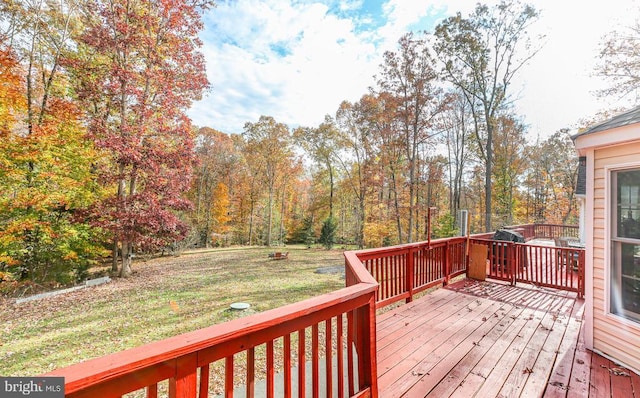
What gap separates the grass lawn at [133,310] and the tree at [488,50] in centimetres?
1029

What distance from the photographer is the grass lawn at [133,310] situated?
4.59 meters

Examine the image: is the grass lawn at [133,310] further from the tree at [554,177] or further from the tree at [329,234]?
the tree at [554,177]

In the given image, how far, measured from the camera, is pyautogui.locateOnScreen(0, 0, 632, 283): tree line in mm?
8242

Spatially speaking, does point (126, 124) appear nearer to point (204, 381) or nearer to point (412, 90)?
point (204, 381)

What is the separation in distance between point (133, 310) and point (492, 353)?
7484 mm

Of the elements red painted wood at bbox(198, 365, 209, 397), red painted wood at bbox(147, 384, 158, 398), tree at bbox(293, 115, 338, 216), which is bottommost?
red painted wood at bbox(198, 365, 209, 397)

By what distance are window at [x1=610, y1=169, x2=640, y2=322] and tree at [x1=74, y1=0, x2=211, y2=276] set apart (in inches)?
413

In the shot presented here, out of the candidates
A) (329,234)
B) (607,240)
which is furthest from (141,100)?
(329,234)

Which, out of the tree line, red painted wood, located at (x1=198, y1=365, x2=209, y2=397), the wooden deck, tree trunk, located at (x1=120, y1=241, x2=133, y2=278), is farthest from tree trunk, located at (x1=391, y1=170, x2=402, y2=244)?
red painted wood, located at (x1=198, y1=365, x2=209, y2=397)

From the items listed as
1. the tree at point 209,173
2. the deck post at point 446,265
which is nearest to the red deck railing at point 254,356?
the deck post at point 446,265

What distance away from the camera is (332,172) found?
840 inches

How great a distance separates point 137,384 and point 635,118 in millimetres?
4376

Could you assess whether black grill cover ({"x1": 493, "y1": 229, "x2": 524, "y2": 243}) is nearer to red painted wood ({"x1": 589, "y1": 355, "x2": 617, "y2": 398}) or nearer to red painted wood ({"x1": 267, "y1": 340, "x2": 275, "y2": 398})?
red painted wood ({"x1": 589, "y1": 355, "x2": 617, "y2": 398})

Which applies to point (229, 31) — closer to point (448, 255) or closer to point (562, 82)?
point (448, 255)
